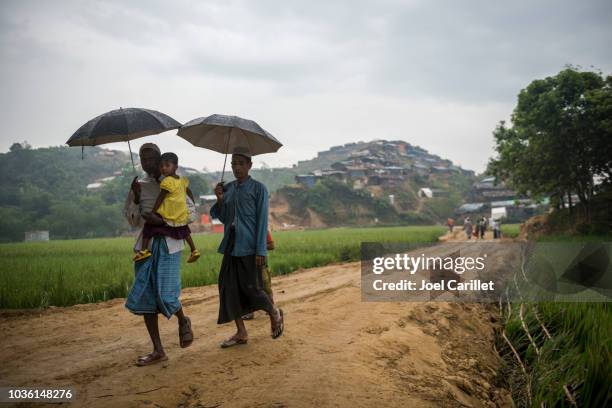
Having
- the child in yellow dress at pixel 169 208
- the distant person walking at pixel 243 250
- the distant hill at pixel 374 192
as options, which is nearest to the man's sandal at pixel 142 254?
the child in yellow dress at pixel 169 208

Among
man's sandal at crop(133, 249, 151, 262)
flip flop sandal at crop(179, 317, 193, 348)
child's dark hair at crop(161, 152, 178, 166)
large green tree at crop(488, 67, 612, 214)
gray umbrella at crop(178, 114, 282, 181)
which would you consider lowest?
flip flop sandal at crop(179, 317, 193, 348)

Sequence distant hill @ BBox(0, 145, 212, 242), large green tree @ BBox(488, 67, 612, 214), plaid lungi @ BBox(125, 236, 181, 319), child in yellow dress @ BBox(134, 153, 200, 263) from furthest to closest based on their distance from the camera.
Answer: distant hill @ BBox(0, 145, 212, 242) → large green tree @ BBox(488, 67, 612, 214) → child in yellow dress @ BBox(134, 153, 200, 263) → plaid lungi @ BBox(125, 236, 181, 319)

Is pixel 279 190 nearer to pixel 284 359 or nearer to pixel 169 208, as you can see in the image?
pixel 169 208

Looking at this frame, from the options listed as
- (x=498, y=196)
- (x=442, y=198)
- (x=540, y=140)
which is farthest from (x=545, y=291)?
(x=442, y=198)

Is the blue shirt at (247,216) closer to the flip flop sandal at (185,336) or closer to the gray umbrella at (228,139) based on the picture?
the gray umbrella at (228,139)

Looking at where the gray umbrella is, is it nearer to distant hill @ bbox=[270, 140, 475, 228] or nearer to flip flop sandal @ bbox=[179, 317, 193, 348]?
flip flop sandal @ bbox=[179, 317, 193, 348]

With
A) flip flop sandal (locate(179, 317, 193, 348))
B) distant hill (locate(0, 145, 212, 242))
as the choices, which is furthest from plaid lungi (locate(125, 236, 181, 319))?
distant hill (locate(0, 145, 212, 242))

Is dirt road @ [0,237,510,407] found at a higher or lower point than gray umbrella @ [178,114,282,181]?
lower

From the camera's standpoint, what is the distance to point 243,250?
3768mm

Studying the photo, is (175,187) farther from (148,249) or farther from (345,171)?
(345,171)

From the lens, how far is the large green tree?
16.4 metres

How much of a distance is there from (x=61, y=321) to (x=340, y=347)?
3.81 metres

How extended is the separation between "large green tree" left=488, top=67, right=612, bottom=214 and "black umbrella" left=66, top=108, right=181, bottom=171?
56.1 feet

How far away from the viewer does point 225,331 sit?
448 centimetres
